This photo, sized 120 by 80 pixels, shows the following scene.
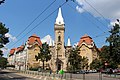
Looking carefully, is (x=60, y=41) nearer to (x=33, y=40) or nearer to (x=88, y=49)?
(x=88, y=49)

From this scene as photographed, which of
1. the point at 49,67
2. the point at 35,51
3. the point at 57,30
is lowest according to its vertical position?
the point at 49,67

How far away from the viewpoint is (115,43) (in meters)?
65.2

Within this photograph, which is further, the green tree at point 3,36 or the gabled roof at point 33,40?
the gabled roof at point 33,40

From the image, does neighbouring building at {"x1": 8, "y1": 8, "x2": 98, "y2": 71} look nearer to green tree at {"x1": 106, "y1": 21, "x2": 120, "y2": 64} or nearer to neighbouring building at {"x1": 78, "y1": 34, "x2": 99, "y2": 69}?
neighbouring building at {"x1": 78, "y1": 34, "x2": 99, "y2": 69}

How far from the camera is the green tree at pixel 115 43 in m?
64.7

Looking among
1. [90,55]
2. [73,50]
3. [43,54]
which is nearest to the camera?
[73,50]

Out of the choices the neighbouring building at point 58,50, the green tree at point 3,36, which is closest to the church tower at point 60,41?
the neighbouring building at point 58,50

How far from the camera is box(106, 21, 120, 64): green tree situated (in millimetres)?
64688

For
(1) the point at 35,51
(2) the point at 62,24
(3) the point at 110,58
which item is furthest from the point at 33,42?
(3) the point at 110,58

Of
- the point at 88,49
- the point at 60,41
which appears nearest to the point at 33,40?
the point at 60,41

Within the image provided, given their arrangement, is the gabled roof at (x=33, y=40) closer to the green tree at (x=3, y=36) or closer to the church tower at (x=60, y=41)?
the church tower at (x=60, y=41)

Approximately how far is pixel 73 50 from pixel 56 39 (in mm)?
30950

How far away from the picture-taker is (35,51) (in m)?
135

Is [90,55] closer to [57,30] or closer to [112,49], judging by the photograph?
[57,30]
